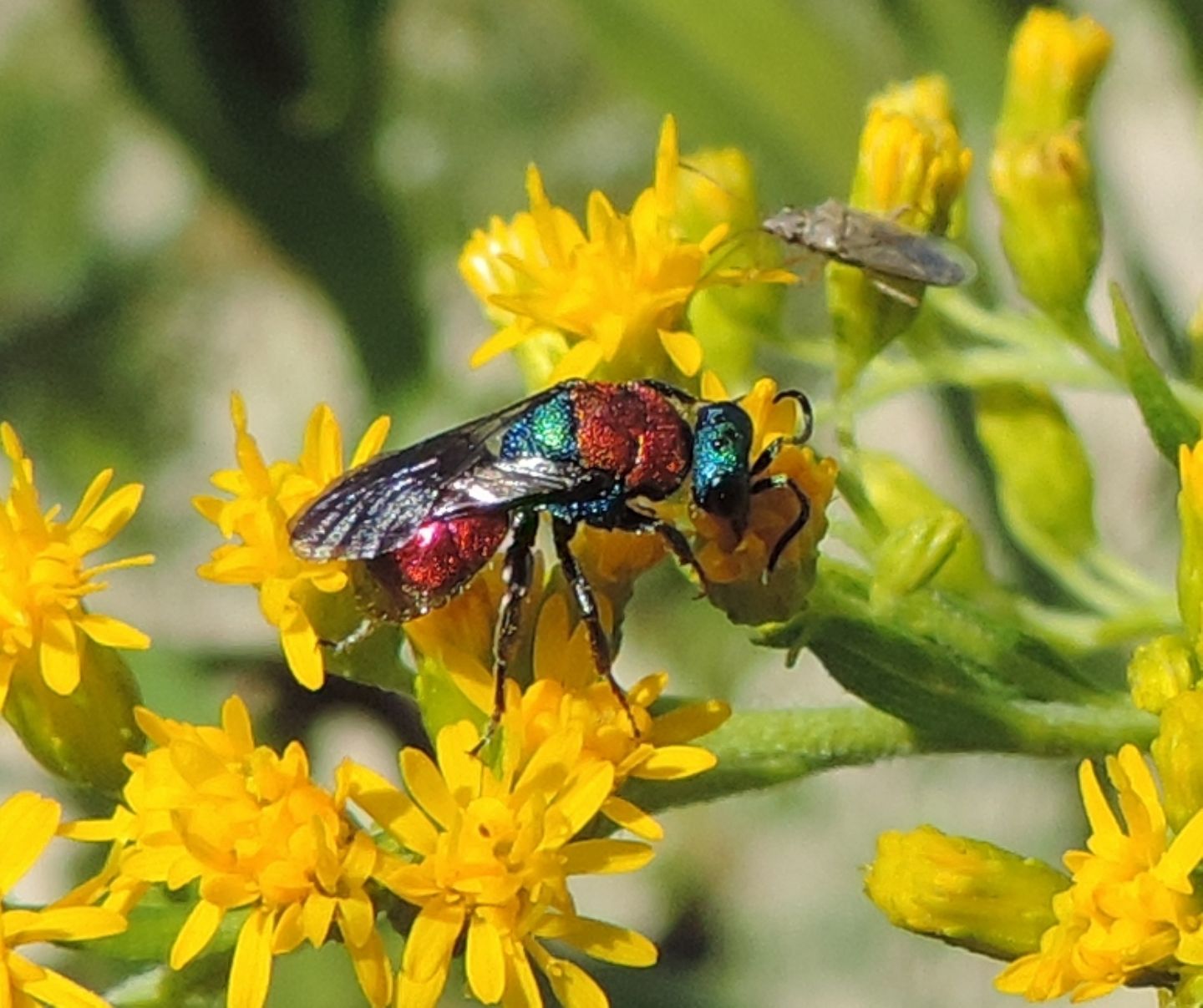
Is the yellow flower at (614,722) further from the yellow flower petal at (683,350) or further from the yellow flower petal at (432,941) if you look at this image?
the yellow flower petal at (683,350)

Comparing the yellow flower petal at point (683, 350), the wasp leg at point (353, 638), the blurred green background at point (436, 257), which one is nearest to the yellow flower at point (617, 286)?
the yellow flower petal at point (683, 350)

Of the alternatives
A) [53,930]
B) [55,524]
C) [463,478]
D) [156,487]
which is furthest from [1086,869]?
[156,487]

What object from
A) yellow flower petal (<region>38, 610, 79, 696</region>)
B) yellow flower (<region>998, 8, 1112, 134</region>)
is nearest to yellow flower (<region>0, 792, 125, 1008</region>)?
yellow flower petal (<region>38, 610, 79, 696</region>)

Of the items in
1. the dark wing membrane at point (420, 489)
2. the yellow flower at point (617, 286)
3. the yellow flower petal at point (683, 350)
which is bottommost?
the dark wing membrane at point (420, 489)

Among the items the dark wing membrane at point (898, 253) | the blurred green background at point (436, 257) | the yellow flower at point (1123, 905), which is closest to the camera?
the yellow flower at point (1123, 905)

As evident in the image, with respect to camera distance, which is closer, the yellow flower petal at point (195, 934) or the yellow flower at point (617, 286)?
the yellow flower petal at point (195, 934)

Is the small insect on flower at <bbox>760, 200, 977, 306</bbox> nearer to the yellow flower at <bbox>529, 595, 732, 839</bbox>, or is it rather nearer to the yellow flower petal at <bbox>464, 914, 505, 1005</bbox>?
the yellow flower at <bbox>529, 595, 732, 839</bbox>
